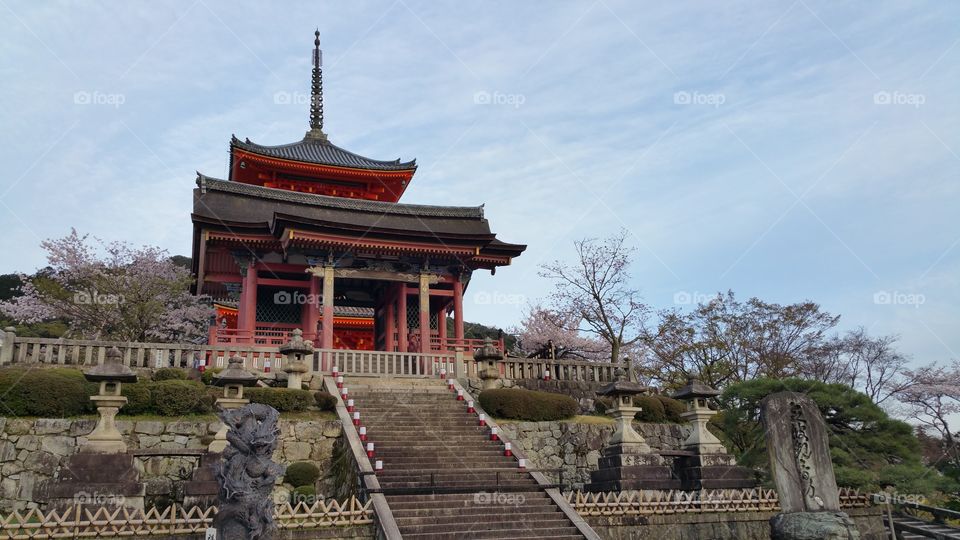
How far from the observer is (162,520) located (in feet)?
36.9

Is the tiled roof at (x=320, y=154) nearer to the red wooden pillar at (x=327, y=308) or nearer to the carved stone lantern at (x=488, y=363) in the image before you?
the red wooden pillar at (x=327, y=308)

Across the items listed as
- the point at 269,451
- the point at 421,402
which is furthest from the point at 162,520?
the point at 421,402

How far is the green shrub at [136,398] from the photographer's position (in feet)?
51.4

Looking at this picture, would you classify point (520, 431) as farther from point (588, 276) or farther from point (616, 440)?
point (588, 276)

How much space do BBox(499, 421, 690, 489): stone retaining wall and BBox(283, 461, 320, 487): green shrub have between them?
17.9 feet

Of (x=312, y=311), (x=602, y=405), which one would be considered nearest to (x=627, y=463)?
(x=602, y=405)

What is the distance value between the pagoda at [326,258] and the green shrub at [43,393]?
7.02m

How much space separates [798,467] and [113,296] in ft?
79.2

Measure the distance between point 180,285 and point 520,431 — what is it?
15.9 metres

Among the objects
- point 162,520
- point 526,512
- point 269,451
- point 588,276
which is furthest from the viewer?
point 588,276

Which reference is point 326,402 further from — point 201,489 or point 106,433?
point 106,433

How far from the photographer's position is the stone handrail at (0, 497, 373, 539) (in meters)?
10.7

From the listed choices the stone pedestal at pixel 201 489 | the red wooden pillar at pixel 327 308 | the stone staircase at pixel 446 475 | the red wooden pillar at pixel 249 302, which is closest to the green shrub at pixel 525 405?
the stone staircase at pixel 446 475

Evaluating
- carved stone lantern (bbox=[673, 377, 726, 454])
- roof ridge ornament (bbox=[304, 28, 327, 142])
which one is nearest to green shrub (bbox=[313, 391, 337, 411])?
carved stone lantern (bbox=[673, 377, 726, 454])
